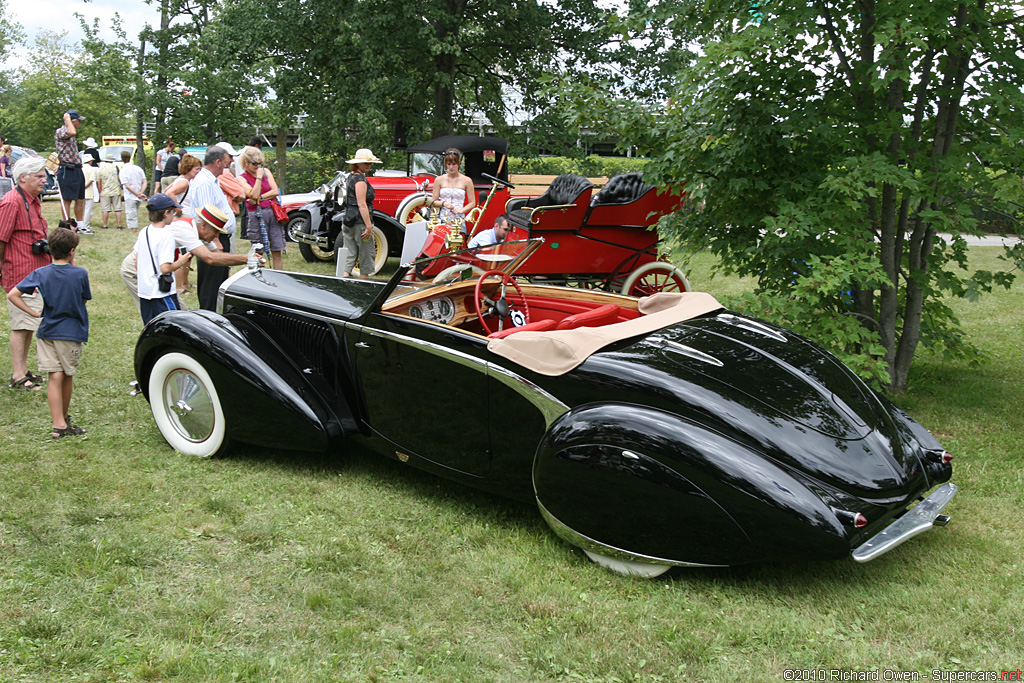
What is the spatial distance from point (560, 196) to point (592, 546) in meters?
5.86

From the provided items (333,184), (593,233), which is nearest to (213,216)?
(593,233)

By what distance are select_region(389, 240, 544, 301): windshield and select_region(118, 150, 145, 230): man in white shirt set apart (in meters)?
11.5

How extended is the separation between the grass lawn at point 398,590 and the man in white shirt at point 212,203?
7.15 ft

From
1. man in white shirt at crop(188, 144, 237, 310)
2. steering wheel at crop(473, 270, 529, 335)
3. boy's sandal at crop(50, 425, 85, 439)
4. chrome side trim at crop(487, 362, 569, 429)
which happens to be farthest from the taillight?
man in white shirt at crop(188, 144, 237, 310)

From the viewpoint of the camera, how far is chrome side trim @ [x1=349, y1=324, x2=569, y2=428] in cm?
377

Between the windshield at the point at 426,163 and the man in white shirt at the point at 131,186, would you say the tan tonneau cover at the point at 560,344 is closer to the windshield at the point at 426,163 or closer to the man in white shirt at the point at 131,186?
the windshield at the point at 426,163

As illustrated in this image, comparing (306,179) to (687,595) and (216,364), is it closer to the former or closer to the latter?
(216,364)

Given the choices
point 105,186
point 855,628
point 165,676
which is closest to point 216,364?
point 165,676

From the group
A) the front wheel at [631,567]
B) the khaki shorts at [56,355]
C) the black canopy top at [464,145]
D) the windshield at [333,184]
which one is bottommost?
the front wheel at [631,567]

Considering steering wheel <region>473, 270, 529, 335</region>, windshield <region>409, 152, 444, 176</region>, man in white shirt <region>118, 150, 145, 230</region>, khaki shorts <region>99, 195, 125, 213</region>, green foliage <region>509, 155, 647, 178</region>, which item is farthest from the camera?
green foliage <region>509, 155, 647, 178</region>

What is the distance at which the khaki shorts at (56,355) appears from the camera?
16.7 feet

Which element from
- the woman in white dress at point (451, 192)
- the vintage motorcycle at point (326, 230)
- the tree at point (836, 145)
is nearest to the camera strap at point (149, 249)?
the tree at point (836, 145)

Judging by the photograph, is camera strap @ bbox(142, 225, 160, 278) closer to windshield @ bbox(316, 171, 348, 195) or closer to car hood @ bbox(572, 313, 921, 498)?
car hood @ bbox(572, 313, 921, 498)

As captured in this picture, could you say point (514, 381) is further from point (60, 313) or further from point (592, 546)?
point (60, 313)
